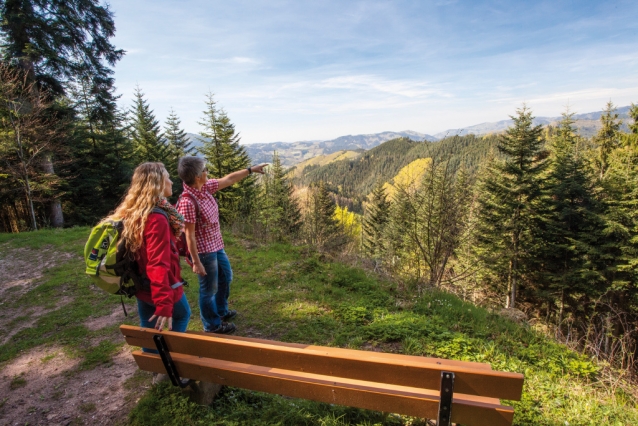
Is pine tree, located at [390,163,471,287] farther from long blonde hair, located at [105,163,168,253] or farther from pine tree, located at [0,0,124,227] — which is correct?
pine tree, located at [0,0,124,227]

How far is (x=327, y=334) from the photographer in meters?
4.15

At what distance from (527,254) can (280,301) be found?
689 inches

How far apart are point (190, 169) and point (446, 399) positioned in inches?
118

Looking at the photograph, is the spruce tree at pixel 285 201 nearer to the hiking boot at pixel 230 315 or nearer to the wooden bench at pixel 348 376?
the hiking boot at pixel 230 315

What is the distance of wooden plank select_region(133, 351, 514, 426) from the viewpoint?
1.79 m

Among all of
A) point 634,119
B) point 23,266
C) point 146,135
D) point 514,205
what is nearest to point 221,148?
point 146,135

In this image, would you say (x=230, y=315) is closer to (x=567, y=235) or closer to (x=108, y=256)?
(x=108, y=256)

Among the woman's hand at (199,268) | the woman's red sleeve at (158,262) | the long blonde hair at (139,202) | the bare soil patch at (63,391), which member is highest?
the long blonde hair at (139,202)

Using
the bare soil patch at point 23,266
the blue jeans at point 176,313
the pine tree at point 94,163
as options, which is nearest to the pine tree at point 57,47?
the pine tree at point 94,163

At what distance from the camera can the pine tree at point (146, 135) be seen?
22.0m

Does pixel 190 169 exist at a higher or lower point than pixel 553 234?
higher

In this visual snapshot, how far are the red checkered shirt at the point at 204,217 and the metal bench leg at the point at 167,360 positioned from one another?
4.03 ft

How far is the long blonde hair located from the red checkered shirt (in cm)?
71

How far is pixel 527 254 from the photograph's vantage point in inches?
677
